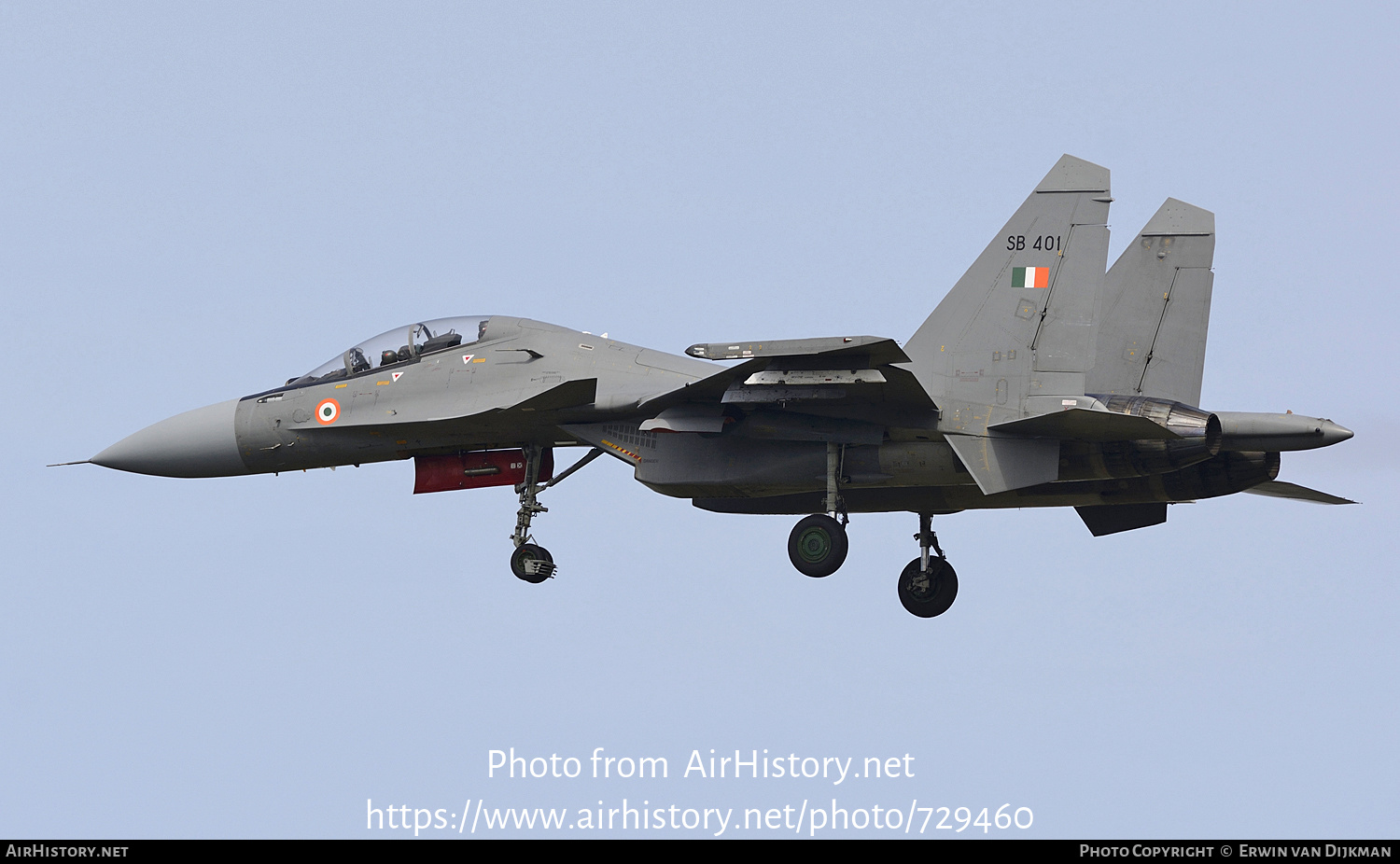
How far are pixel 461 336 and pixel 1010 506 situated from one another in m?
7.61

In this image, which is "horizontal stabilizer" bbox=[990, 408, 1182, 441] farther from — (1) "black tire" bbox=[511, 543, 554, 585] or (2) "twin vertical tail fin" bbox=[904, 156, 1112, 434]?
(1) "black tire" bbox=[511, 543, 554, 585]

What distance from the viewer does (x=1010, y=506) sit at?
961 inches

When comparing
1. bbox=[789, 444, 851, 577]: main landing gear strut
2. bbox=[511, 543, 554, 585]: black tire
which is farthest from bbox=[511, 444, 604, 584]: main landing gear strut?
bbox=[789, 444, 851, 577]: main landing gear strut

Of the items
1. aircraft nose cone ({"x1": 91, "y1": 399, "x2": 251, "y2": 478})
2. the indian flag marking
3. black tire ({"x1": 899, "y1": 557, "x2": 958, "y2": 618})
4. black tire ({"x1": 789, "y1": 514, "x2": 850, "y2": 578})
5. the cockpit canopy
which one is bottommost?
black tire ({"x1": 899, "y1": 557, "x2": 958, "y2": 618})

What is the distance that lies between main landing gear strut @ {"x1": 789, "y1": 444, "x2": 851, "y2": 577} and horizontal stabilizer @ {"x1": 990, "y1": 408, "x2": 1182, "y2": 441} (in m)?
2.33

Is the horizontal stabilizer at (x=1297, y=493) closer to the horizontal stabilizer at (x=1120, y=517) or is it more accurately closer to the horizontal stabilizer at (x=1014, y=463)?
the horizontal stabilizer at (x=1120, y=517)

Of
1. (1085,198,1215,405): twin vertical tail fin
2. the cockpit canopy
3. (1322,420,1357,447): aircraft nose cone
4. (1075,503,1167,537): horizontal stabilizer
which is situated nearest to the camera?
(1322,420,1357,447): aircraft nose cone

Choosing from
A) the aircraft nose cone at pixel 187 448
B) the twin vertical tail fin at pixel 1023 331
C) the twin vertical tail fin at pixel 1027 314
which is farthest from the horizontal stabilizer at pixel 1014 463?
the aircraft nose cone at pixel 187 448

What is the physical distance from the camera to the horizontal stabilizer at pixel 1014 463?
21750 millimetres

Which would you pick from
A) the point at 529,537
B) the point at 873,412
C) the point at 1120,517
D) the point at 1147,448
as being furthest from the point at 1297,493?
the point at 529,537

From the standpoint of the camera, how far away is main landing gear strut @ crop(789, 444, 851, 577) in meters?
22.6

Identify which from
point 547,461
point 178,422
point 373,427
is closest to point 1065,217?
point 547,461
